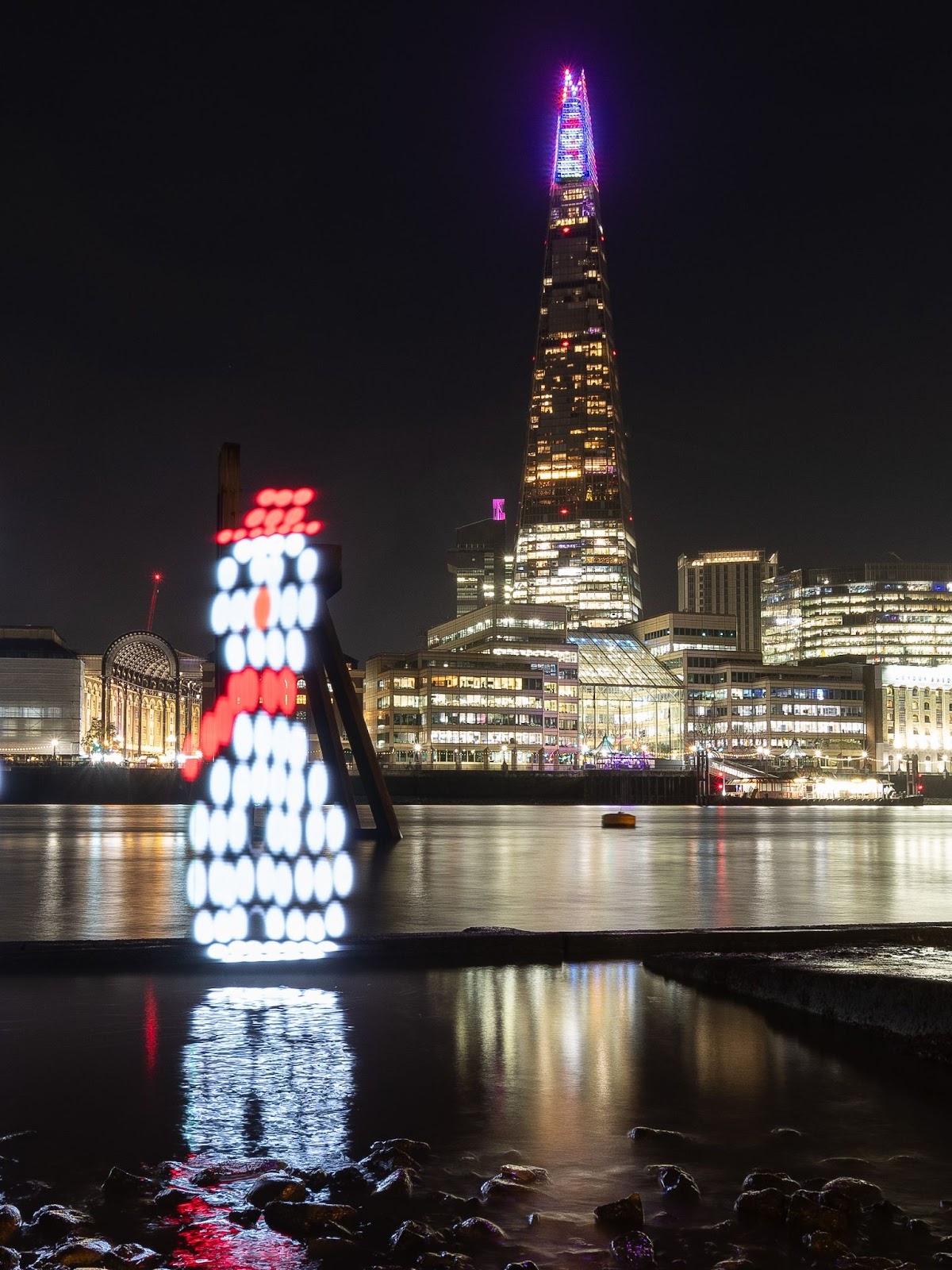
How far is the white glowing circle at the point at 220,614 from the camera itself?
3784cm

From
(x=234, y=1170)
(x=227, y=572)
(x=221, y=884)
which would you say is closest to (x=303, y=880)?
(x=221, y=884)

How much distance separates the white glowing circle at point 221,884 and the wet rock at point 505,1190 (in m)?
11.1

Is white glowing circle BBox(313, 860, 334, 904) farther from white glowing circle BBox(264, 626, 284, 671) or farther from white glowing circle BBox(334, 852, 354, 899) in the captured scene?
white glowing circle BBox(264, 626, 284, 671)

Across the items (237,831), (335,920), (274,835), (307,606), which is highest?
(307,606)

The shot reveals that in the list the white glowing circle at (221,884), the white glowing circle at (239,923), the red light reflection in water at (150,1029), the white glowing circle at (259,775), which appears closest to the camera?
the red light reflection in water at (150,1029)

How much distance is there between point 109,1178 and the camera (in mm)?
6703

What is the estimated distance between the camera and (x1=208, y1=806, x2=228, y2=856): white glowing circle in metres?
42.3

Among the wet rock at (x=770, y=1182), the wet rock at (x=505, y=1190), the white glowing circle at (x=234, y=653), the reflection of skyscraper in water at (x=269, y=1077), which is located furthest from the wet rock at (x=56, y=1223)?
the white glowing circle at (x=234, y=653)

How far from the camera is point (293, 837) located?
51.5 meters

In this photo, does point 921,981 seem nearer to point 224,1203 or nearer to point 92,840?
point 224,1203

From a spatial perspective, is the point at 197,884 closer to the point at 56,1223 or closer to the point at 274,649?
the point at 274,649

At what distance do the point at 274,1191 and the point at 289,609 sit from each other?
112 ft

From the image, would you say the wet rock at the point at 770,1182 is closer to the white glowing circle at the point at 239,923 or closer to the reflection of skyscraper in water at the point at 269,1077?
the reflection of skyscraper in water at the point at 269,1077

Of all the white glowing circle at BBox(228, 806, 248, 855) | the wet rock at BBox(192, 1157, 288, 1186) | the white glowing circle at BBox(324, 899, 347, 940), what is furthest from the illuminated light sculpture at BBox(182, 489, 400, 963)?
the wet rock at BBox(192, 1157, 288, 1186)
